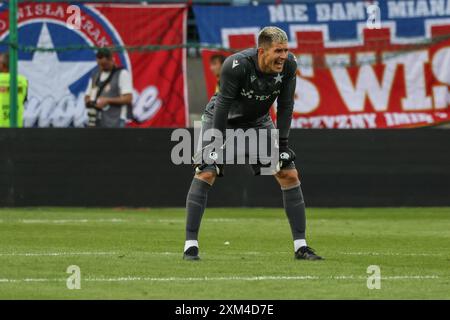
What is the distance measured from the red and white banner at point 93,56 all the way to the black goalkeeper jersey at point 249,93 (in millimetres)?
9942

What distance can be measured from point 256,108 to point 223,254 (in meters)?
1.52

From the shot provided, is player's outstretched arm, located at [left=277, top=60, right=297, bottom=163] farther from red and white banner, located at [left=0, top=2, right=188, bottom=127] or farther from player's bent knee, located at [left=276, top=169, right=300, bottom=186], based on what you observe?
red and white banner, located at [left=0, top=2, right=188, bottom=127]

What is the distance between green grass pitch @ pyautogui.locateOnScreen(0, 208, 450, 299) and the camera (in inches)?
349

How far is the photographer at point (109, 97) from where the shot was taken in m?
20.0

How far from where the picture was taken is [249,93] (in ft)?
35.9

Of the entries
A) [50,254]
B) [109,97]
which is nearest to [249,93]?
[50,254]

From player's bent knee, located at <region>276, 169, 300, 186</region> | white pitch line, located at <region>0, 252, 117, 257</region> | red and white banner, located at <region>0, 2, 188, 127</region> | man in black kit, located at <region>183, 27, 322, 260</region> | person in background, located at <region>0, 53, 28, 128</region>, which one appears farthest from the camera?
red and white banner, located at <region>0, 2, 188, 127</region>

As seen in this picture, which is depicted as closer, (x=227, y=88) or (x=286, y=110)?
(x=227, y=88)

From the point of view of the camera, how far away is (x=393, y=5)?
872 inches

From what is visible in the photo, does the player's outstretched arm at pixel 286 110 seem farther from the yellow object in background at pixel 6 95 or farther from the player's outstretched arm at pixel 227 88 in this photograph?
the yellow object in background at pixel 6 95

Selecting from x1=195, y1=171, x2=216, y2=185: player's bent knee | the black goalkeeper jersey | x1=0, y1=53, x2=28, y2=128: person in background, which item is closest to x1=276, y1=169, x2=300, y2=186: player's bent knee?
the black goalkeeper jersey

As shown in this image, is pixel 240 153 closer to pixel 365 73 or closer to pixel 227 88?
pixel 227 88
